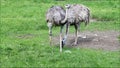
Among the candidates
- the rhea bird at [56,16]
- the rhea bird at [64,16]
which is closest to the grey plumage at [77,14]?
the rhea bird at [64,16]

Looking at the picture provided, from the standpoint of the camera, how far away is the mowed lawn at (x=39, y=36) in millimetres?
12484

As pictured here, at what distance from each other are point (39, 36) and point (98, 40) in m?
2.70

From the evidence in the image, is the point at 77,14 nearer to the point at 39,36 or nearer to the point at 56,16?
the point at 56,16

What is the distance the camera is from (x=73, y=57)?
1285 centimetres

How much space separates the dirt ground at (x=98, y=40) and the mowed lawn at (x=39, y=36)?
673 millimetres

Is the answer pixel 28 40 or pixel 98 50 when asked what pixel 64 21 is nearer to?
pixel 98 50

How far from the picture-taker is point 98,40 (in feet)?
55.0

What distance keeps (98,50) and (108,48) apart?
612 millimetres

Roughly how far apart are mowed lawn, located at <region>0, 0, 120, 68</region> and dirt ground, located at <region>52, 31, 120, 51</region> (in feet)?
2.21

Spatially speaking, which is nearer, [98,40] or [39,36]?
[98,40]

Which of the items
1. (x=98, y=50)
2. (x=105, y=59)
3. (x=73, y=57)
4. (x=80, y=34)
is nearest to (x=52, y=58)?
(x=73, y=57)

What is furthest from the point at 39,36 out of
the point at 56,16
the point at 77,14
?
the point at 56,16

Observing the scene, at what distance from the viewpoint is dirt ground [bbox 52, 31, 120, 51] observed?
15.7 metres

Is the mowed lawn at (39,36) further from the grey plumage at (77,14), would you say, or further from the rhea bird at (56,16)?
the grey plumage at (77,14)
